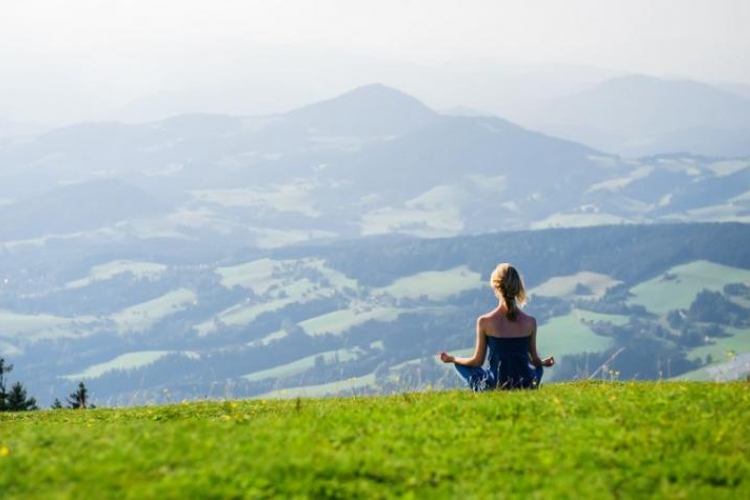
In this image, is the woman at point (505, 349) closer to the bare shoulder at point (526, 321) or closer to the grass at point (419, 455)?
the bare shoulder at point (526, 321)

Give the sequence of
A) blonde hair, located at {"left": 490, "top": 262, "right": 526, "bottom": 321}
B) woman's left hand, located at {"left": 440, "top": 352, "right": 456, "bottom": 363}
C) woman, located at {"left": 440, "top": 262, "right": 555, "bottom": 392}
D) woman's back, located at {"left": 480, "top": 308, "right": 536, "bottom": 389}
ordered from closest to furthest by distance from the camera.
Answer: woman's left hand, located at {"left": 440, "top": 352, "right": 456, "bottom": 363} < blonde hair, located at {"left": 490, "top": 262, "right": 526, "bottom": 321} < woman, located at {"left": 440, "top": 262, "right": 555, "bottom": 392} < woman's back, located at {"left": 480, "top": 308, "right": 536, "bottom": 389}

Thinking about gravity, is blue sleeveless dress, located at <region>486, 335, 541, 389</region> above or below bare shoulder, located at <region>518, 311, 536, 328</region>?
below

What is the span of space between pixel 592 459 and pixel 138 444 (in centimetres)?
518

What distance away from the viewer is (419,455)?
11930 mm

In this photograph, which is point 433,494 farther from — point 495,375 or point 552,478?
point 495,375

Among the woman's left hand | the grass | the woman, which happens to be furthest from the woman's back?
the grass

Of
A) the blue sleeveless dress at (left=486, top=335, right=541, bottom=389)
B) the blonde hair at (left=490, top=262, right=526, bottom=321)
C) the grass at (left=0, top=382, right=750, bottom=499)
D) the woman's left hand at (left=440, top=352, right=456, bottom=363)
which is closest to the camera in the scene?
the grass at (left=0, top=382, right=750, bottom=499)

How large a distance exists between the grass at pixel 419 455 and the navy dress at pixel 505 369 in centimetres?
372

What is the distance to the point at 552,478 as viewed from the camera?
35.7 ft

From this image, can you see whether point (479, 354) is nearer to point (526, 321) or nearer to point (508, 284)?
point (526, 321)

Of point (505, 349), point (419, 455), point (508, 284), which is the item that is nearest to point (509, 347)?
point (505, 349)

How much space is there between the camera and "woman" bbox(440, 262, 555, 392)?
18375 mm

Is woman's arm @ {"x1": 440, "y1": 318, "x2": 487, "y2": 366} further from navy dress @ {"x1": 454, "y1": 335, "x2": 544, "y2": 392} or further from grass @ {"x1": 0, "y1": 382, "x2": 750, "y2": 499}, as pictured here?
grass @ {"x1": 0, "y1": 382, "x2": 750, "y2": 499}

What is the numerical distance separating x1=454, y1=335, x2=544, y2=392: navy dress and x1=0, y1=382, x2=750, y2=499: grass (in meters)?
3.72
